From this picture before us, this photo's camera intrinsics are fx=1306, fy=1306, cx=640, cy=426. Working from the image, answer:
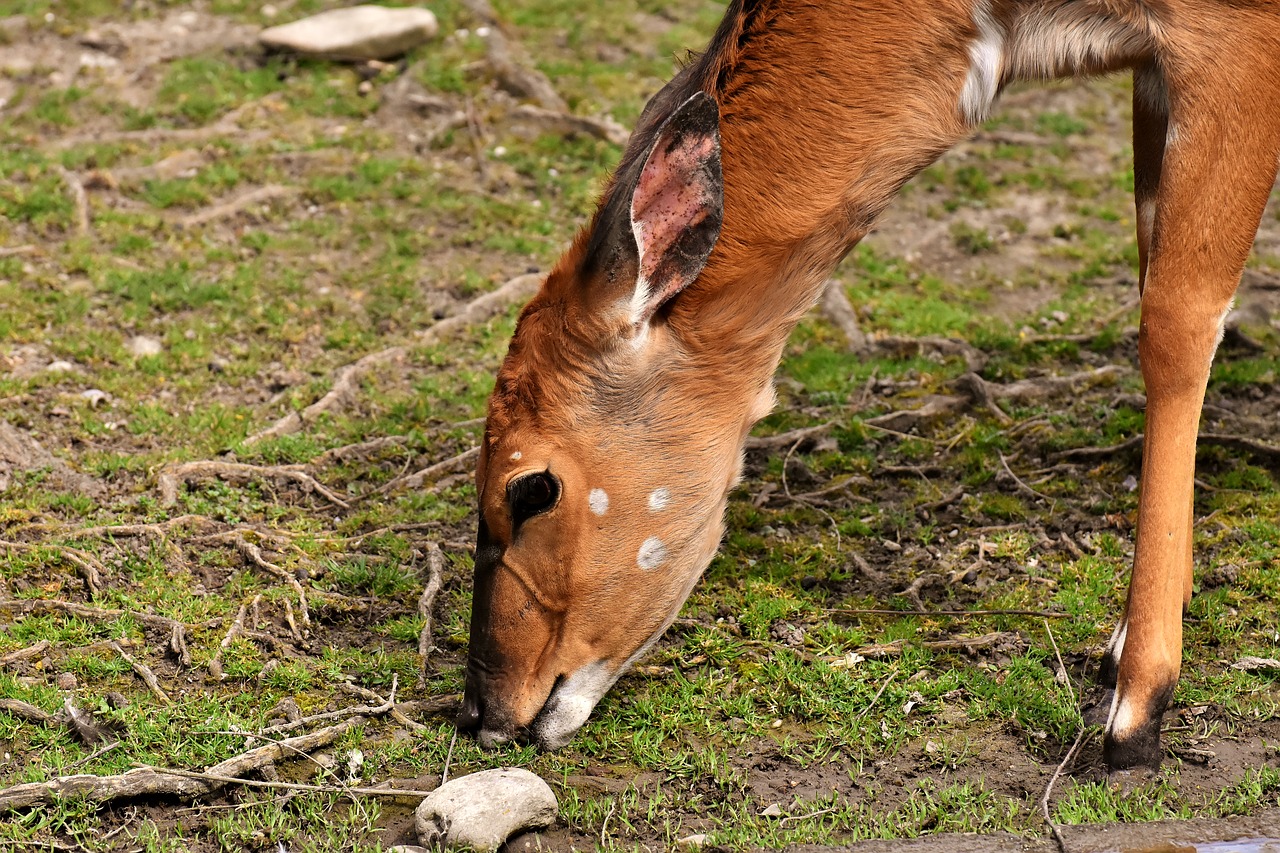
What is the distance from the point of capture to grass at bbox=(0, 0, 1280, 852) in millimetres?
3984

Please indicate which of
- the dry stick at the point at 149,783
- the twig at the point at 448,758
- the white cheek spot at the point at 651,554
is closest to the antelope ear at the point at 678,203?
the white cheek spot at the point at 651,554

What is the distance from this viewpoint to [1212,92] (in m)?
3.79

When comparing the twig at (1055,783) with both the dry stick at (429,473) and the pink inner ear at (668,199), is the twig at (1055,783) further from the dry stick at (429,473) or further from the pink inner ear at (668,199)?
the dry stick at (429,473)

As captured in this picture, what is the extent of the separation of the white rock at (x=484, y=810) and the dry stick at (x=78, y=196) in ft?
17.4

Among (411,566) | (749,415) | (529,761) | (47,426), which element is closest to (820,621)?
(749,415)

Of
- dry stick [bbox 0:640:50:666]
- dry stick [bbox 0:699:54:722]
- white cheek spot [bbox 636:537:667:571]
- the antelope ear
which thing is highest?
the antelope ear

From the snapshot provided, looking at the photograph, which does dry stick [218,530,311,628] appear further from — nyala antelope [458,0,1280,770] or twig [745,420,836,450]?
twig [745,420,836,450]

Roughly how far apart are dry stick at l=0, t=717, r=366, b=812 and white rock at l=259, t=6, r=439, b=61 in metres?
7.29

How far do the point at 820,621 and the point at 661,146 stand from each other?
6.49 ft

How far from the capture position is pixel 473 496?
5660 mm

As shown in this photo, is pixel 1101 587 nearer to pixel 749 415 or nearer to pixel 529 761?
pixel 749 415

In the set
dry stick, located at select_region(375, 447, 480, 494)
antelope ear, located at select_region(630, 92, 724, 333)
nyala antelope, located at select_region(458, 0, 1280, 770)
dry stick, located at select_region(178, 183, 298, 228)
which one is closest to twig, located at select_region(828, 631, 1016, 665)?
nyala antelope, located at select_region(458, 0, 1280, 770)

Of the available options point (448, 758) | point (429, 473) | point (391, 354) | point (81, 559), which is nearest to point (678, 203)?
point (448, 758)

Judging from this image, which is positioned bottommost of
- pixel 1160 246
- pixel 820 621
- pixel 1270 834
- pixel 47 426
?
pixel 47 426
